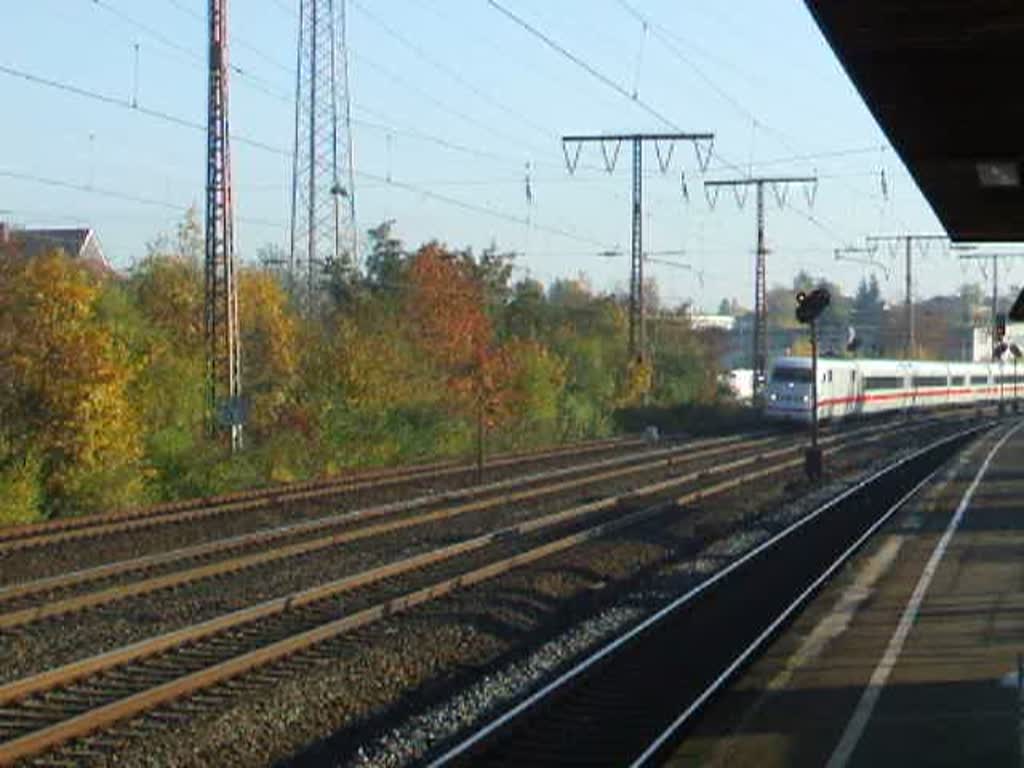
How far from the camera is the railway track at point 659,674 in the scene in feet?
34.7

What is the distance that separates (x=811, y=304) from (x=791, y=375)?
2821 centimetres

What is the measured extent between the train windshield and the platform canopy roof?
148ft

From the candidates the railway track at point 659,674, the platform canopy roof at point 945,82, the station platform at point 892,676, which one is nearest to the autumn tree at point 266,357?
the railway track at point 659,674

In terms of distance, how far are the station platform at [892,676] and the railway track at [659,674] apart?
287 mm

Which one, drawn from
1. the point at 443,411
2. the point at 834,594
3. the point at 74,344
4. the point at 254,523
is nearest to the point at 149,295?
the point at 443,411

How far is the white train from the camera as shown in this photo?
57.4 meters

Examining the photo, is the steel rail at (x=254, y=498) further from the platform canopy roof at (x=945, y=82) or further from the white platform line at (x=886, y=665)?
the platform canopy roof at (x=945, y=82)

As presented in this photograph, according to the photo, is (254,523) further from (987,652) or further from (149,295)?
(149,295)

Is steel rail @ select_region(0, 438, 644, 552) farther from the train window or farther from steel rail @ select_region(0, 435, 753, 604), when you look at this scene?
the train window

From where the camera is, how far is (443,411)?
44.8 metres

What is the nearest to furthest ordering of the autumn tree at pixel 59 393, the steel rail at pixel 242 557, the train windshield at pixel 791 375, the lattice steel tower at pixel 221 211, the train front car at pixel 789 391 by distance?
the steel rail at pixel 242 557 → the autumn tree at pixel 59 393 → the lattice steel tower at pixel 221 211 → the train windshield at pixel 791 375 → the train front car at pixel 789 391

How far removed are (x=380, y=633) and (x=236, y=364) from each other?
15568 millimetres

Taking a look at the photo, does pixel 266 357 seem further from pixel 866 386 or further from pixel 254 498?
pixel 866 386

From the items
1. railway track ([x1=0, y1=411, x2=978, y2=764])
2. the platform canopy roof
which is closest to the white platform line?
the platform canopy roof
